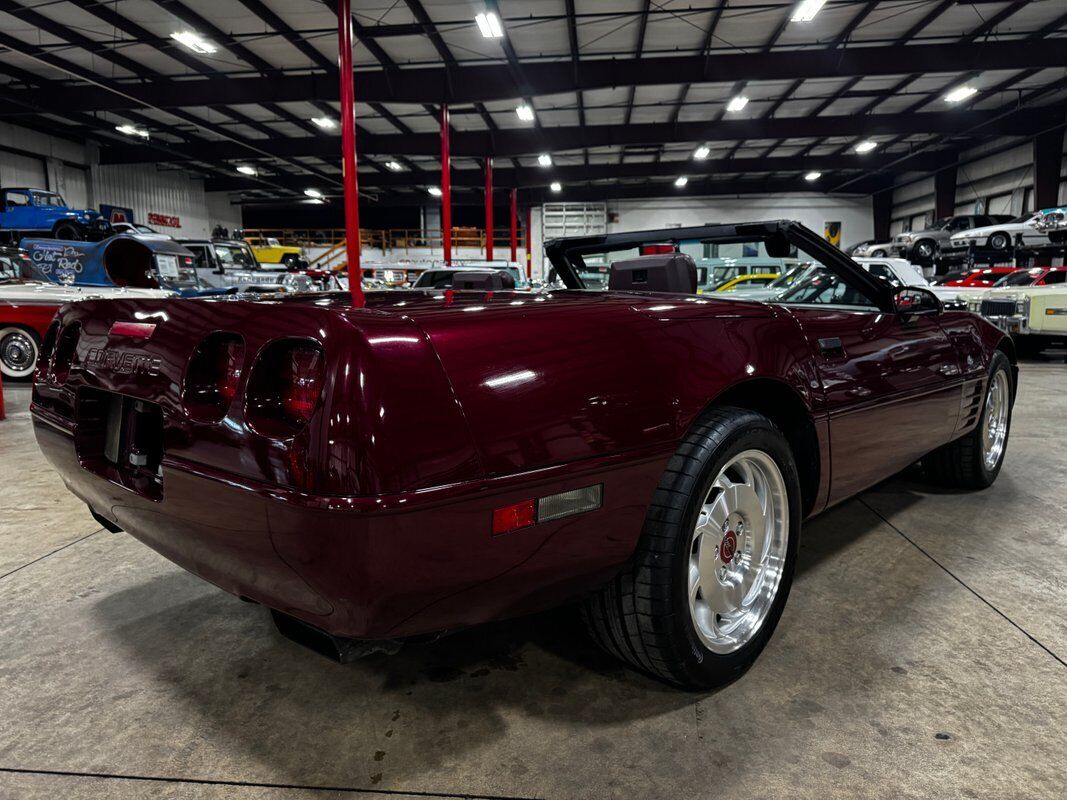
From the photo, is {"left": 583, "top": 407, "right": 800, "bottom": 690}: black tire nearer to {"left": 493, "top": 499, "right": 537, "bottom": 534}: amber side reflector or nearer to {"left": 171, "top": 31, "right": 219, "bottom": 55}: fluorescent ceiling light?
{"left": 493, "top": 499, "right": 537, "bottom": 534}: amber side reflector

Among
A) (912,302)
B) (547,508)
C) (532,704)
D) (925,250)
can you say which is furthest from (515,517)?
(925,250)

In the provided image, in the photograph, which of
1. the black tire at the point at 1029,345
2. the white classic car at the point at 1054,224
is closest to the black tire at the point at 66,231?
the black tire at the point at 1029,345

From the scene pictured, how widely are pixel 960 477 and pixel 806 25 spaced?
11.2 m

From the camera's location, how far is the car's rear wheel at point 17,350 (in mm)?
7340

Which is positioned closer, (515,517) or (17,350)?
(515,517)

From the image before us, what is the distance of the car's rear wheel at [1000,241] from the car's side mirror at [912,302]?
665 inches

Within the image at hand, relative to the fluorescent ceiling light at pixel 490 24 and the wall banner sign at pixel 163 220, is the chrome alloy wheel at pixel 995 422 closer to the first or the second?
the fluorescent ceiling light at pixel 490 24

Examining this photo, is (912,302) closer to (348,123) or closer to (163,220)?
(348,123)

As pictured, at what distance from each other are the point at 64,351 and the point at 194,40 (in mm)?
11630

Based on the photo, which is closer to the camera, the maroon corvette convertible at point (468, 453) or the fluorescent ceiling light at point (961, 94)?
the maroon corvette convertible at point (468, 453)

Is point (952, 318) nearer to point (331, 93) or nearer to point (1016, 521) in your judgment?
point (1016, 521)

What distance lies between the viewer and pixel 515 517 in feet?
3.92

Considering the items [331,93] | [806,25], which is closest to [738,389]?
[806,25]

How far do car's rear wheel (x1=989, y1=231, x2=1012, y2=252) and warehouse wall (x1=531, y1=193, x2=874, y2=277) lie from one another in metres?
12.1
